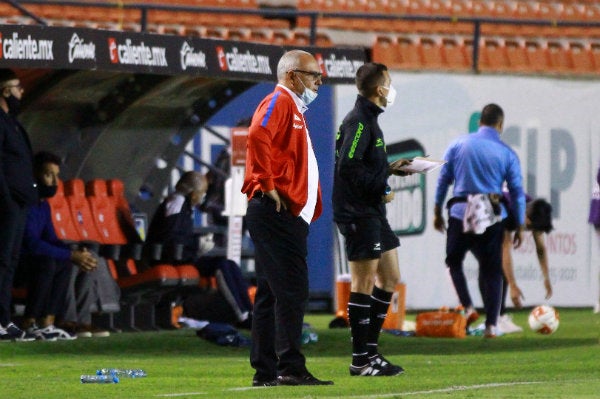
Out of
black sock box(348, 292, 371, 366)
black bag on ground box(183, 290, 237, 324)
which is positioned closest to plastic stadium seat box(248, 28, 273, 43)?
black bag on ground box(183, 290, 237, 324)

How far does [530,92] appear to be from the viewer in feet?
62.7

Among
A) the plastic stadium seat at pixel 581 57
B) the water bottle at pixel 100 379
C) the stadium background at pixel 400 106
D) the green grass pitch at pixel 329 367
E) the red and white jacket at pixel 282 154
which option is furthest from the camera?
the plastic stadium seat at pixel 581 57

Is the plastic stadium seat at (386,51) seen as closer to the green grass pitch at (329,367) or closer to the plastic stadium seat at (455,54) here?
the plastic stadium seat at (455,54)

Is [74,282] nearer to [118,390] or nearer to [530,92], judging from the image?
[118,390]

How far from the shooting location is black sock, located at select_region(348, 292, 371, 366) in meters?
9.79

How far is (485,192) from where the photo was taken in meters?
14.0

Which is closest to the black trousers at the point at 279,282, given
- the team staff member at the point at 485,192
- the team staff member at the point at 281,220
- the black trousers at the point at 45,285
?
the team staff member at the point at 281,220

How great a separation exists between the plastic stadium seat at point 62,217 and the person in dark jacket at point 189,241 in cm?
68

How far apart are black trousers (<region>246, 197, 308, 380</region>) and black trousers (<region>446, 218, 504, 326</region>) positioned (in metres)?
5.48

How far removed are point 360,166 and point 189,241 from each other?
4.81 m

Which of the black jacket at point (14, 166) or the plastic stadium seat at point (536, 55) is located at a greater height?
the plastic stadium seat at point (536, 55)

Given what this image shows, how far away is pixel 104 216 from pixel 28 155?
196 centimetres

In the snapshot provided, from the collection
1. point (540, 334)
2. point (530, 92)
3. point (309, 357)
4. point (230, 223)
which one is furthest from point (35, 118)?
point (530, 92)

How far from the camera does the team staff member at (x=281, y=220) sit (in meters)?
8.70
